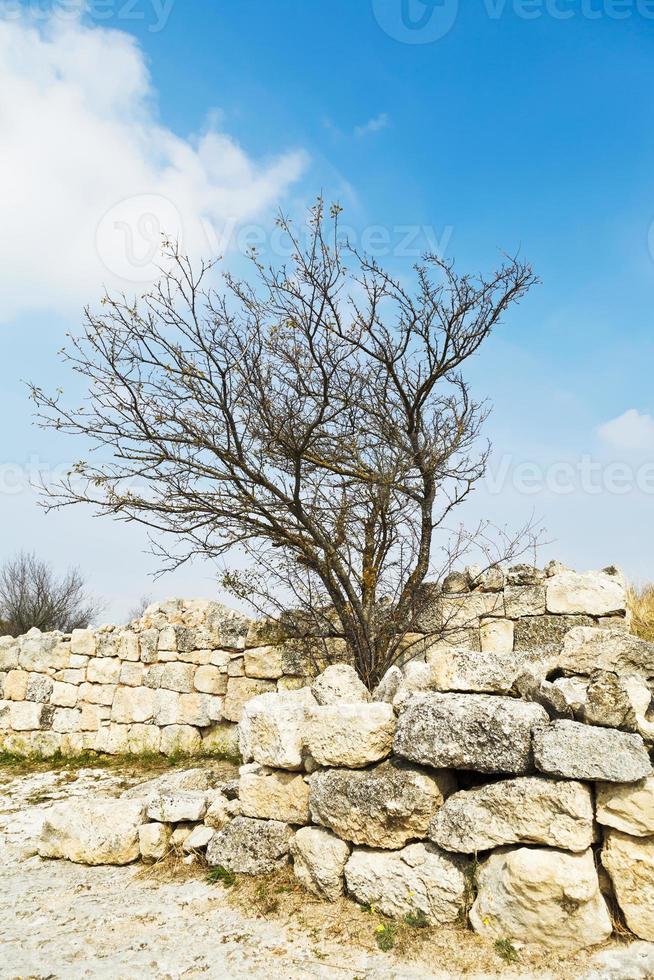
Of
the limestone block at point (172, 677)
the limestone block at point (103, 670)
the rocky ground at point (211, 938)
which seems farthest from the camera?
the limestone block at point (103, 670)

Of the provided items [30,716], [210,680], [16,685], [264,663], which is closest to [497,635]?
[264,663]

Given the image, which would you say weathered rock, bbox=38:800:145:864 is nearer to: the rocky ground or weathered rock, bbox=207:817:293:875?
the rocky ground

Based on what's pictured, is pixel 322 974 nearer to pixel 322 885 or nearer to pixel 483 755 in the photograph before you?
pixel 322 885

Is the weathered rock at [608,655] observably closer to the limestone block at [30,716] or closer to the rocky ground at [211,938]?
the rocky ground at [211,938]

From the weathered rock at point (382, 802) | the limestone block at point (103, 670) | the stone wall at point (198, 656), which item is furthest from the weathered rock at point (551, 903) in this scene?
the limestone block at point (103, 670)

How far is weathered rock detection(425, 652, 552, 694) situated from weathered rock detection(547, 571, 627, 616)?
9.50 ft

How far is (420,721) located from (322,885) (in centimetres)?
114

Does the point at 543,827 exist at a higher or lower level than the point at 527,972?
higher

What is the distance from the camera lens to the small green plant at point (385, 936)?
11.3 feet

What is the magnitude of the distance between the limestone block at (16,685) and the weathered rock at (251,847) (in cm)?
614

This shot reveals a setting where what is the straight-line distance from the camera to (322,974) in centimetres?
323

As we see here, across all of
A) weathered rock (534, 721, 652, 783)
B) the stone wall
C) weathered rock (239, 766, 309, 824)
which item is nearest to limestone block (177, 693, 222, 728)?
the stone wall

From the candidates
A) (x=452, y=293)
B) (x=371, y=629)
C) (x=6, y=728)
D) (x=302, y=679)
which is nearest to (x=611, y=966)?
(x=371, y=629)

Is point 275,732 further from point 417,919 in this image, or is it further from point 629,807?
point 629,807
